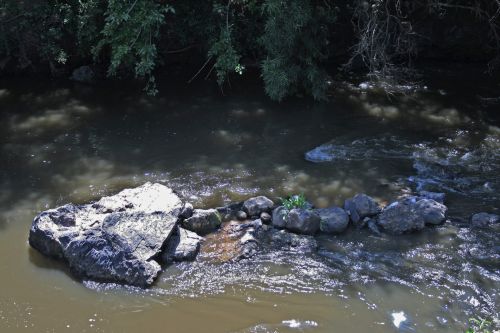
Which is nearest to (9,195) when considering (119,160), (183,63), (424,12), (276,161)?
(119,160)

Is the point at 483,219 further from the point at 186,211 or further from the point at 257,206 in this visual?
the point at 186,211

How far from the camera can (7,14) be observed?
11.1 m

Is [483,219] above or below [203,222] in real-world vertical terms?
below

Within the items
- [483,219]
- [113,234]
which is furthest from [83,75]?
[483,219]

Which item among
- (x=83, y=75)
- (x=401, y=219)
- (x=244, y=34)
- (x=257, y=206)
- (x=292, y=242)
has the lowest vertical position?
(x=292, y=242)

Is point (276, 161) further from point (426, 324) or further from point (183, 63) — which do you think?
point (183, 63)

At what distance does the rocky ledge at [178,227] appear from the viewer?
631cm

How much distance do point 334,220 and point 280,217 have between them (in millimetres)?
649

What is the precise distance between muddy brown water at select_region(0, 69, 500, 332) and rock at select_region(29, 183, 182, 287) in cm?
A: 17

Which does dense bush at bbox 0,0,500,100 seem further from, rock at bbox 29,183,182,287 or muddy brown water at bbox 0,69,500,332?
rock at bbox 29,183,182,287

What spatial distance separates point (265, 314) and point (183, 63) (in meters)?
7.66

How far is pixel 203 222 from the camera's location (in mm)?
7090

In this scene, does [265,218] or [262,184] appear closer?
[265,218]

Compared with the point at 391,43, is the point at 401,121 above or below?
below
